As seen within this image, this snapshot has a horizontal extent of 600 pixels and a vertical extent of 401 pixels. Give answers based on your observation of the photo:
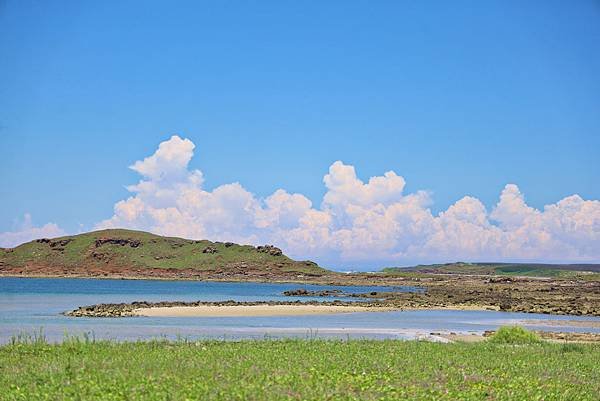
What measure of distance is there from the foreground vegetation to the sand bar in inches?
1502

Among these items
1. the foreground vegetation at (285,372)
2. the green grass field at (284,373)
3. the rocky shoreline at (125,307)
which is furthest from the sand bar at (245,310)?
the foreground vegetation at (285,372)

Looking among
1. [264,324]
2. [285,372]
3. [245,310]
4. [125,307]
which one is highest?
[285,372]

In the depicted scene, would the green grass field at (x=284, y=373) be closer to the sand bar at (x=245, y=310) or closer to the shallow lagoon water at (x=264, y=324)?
the shallow lagoon water at (x=264, y=324)

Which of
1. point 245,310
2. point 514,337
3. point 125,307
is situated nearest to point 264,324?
point 245,310

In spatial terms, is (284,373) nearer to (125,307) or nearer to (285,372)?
(285,372)

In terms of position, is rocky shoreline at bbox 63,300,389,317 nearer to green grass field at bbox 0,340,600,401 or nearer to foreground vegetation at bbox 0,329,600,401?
green grass field at bbox 0,340,600,401

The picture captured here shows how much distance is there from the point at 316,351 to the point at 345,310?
50534 mm

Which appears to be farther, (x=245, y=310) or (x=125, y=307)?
(x=245, y=310)

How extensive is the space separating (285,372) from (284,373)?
0.62 feet

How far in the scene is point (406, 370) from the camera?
2016 centimetres

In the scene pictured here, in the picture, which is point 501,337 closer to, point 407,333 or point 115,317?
point 407,333

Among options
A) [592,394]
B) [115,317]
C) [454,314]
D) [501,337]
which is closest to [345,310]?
[454,314]

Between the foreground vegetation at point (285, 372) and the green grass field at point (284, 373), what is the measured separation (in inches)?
1.2

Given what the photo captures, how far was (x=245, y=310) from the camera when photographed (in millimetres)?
69938
